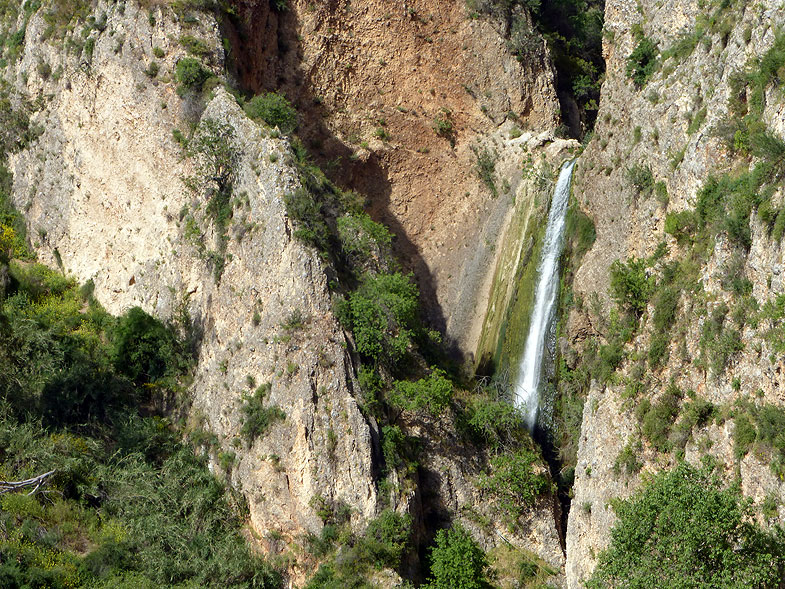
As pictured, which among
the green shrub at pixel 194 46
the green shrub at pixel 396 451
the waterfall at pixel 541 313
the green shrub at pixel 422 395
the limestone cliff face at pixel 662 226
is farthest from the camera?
the green shrub at pixel 194 46

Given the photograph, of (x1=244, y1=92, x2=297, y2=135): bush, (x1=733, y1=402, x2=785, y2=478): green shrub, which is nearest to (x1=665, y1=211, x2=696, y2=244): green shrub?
(x1=733, y1=402, x2=785, y2=478): green shrub

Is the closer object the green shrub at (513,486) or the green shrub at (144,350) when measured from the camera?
the green shrub at (513,486)

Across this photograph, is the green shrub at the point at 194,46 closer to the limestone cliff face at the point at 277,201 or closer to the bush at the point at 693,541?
the limestone cliff face at the point at 277,201

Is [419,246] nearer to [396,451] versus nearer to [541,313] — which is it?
[541,313]

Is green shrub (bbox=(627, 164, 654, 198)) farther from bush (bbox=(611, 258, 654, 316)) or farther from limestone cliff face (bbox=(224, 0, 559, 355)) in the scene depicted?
limestone cliff face (bbox=(224, 0, 559, 355))

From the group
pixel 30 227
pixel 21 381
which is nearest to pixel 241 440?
pixel 21 381

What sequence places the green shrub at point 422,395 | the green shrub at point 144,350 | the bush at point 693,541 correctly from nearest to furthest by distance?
the bush at point 693,541 → the green shrub at point 422,395 → the green shrub at point 144,350

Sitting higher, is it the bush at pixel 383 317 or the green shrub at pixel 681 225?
the green shrub at pixel 681 225

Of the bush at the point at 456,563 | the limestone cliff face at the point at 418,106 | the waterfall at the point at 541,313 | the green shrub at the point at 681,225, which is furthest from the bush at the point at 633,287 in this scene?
the bush at the point at 456,563

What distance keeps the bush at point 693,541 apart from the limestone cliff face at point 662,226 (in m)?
1.55

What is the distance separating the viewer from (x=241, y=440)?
113 feet

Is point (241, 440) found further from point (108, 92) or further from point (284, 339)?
point (108, 92)

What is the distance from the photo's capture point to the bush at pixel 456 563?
105 ft

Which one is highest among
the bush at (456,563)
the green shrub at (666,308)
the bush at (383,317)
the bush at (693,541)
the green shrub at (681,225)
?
the green shrub at (681,225)
